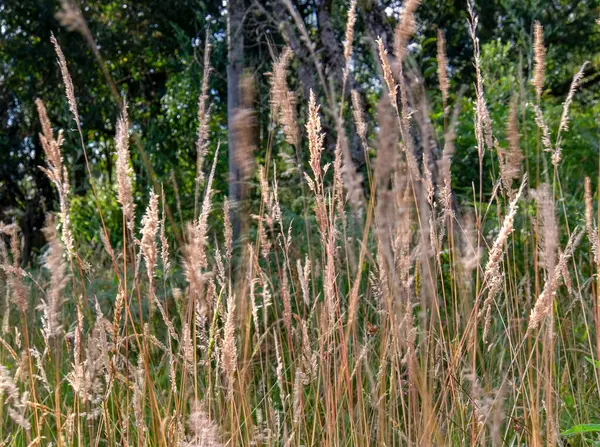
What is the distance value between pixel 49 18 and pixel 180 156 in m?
3.30

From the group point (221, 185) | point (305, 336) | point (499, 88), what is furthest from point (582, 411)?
point (221, 185)

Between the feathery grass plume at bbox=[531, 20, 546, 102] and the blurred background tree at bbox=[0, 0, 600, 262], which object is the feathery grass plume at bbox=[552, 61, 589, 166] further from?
the blurred background tree at bbox=[0, 0, 600, 262]

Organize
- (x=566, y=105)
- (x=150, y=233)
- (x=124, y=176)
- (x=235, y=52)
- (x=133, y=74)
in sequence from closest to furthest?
1. (x=150, y=233)
2. (x=124, y=176)
3. (x=566, y=105)
4. (x=235, y=52)
5. (x=133, y=74)

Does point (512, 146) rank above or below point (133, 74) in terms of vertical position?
below

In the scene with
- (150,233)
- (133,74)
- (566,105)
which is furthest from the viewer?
(133,74)

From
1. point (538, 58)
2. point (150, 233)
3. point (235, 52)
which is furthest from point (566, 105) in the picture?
point (235, 52)

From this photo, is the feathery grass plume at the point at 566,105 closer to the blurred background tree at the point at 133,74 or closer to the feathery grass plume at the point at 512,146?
the feathery grass plume at the point at 512,146

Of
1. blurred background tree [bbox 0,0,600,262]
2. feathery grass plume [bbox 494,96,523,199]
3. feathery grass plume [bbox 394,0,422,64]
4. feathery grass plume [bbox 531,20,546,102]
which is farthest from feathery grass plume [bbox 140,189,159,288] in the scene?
blurred background tree [bbox 0,0,600,262]

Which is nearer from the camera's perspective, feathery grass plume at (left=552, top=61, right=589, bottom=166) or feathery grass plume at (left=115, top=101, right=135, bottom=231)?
feathery grass plume at (left=115, top=101, right=135, bottom=231)

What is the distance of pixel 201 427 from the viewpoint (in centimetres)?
115

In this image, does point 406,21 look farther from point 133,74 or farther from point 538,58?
point 133,74

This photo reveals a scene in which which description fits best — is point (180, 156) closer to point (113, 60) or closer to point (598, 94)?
point (113, 60)

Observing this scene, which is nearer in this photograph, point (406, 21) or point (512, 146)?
point (406, 21)

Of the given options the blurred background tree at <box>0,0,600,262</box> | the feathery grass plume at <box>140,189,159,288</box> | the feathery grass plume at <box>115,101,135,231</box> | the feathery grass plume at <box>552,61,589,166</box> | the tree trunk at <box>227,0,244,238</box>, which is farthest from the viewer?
the blurred background tree at <box>0,0,600,262</box>
